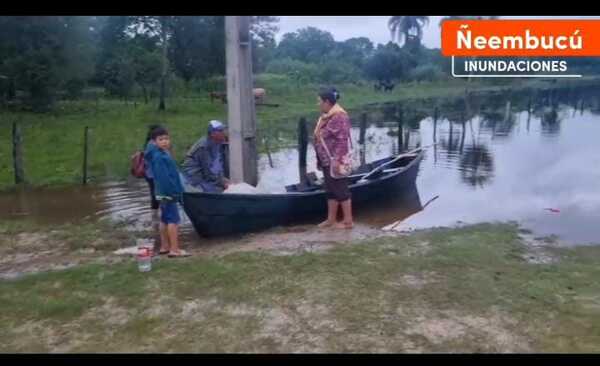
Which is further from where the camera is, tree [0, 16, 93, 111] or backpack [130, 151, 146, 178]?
tree [0, 16, 93, 111]

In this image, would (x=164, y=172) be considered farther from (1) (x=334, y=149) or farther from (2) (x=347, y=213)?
(2) (x=347, y=213)

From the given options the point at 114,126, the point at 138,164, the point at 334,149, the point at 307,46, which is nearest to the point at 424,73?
the point at 307,46

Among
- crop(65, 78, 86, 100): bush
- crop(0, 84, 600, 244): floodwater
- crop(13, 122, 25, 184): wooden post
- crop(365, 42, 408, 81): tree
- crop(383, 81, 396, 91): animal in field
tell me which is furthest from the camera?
crop(383, 81, 396, 91): animal in field

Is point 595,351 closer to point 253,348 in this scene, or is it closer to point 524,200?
point 253,348

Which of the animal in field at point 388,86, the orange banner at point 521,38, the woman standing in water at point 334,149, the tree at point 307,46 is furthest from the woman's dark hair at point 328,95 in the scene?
the animal in field at point 388,86

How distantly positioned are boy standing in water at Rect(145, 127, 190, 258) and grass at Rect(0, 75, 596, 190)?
5.21m

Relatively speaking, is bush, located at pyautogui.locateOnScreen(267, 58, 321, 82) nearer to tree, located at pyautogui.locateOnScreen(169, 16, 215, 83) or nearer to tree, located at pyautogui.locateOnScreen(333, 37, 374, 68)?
tree, located at pyautogui.locateOnScreen(333, 37, 374, 68)

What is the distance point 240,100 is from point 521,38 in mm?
3534

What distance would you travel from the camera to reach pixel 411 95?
86.0 feet

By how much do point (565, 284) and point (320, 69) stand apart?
1938cm

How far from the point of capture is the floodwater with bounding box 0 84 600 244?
25.4ft

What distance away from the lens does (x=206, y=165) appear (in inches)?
264

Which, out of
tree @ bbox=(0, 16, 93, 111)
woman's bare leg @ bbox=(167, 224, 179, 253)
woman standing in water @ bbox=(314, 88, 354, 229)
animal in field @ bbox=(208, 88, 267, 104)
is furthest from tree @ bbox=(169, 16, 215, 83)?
woman's bare leg @ bbox=(167, 224, 179, 253)

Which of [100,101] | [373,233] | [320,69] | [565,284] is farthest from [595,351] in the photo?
[320,69]
